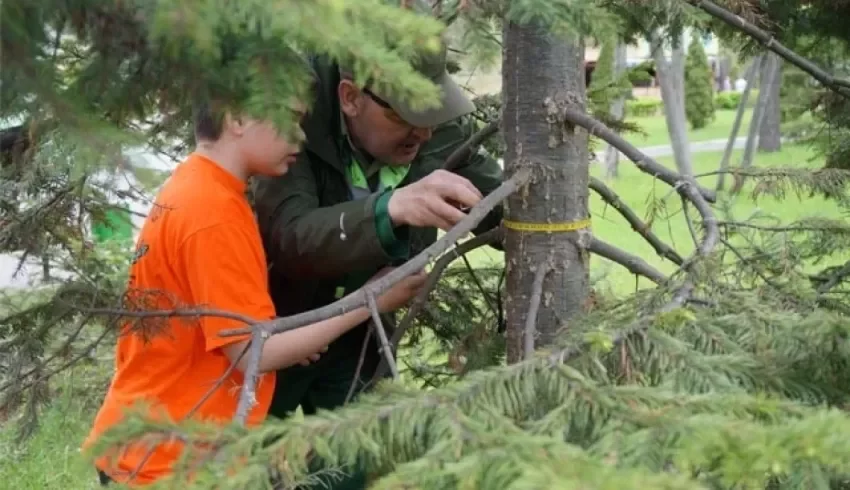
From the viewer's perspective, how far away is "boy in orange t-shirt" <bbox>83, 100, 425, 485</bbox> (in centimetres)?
192

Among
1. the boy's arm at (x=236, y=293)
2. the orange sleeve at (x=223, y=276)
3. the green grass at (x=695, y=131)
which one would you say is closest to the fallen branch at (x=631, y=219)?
the boy's arm at (x=236, y=293)

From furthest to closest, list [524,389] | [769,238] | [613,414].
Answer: [769,238] < [524,389] < [613,414]

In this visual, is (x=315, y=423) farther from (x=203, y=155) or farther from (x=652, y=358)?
(x=203, y=155)

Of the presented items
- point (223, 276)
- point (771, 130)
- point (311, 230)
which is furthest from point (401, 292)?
point (771, 130)

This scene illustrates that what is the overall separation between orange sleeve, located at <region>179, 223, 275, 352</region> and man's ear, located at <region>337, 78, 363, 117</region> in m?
0.48

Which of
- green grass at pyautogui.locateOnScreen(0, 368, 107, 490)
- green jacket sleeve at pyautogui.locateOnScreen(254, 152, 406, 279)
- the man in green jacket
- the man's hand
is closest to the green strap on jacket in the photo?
the man in green jacket

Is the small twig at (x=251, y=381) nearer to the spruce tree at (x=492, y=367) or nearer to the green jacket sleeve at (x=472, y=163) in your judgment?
the spruce tree at (x=492, y=367)

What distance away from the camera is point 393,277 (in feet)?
A: 5.58

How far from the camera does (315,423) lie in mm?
1222

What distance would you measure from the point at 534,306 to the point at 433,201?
0.30m

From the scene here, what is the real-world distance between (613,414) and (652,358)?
0.84ft

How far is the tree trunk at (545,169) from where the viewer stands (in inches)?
83.9

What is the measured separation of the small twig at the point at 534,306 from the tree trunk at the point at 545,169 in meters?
0.01

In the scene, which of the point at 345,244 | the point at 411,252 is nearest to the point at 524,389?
the point at 345,244
